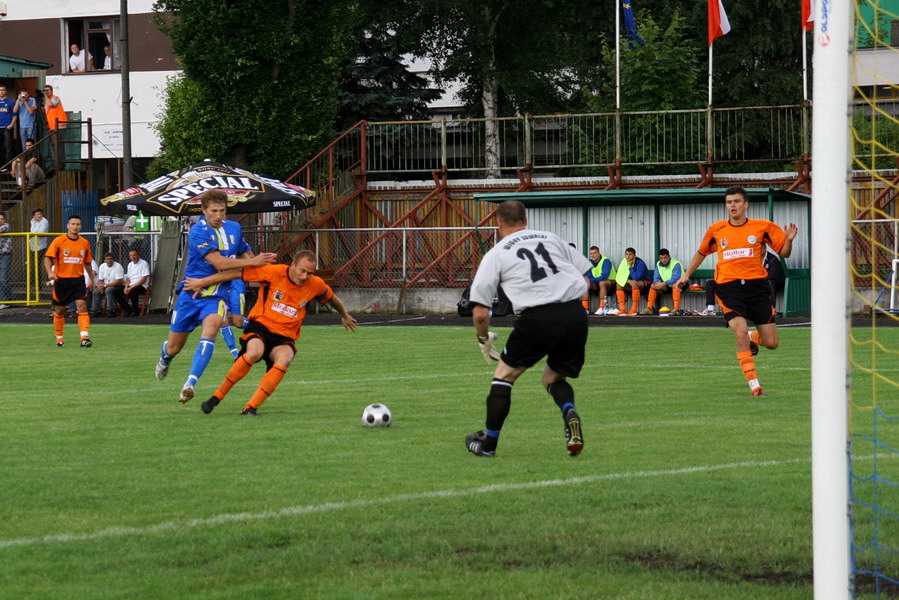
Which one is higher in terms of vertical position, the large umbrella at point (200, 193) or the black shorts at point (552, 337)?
the large umbrella at point (200, 193)

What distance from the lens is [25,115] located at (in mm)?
37219

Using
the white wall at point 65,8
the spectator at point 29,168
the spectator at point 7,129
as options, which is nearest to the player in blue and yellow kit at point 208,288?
the spectator at point 29,168

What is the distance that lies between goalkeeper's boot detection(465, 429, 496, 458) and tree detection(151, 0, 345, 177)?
2845 cm

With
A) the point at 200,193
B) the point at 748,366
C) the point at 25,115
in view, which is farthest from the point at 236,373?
the point at 25,115

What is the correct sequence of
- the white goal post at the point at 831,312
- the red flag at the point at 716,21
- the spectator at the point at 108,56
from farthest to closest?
the spectator at the point at 108,56 → the red flag at the point at 716,21 → the white goal post at the point at 831,312

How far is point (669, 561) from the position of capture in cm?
623

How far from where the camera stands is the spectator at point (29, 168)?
36469 mm

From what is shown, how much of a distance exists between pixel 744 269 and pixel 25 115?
89.9 feet

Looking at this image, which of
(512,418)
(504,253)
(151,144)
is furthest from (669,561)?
(151,144)

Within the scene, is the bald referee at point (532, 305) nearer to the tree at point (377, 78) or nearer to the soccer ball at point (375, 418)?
the soccer ball at point (375, 418)

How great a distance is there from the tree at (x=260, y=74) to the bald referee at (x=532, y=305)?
93.2 feet

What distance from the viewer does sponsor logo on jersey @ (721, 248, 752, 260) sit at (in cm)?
1403

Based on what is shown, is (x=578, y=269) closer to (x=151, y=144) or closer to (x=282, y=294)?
(x=282, y=294)

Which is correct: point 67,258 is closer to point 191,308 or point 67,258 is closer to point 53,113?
point 191,308
